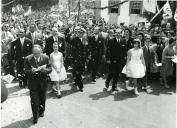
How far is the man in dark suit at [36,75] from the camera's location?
25.4 ft

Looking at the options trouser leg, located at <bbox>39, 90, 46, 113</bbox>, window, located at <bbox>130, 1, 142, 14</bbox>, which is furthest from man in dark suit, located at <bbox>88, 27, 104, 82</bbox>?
window, located at <bbox>130, 1, 142, 14</bbox>

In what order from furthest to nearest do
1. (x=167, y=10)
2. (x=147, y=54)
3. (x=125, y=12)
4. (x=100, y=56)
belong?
(x=125, y=12) < (x=167, y=10) < (x=100, y=56) < (x=147, y=54)

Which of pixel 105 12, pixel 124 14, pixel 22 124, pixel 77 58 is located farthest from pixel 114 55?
pixel 105 12

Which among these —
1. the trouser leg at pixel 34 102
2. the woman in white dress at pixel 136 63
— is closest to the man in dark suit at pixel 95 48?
the woman in white dress at pixel 136 63

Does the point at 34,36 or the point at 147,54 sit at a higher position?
the point at 34,36

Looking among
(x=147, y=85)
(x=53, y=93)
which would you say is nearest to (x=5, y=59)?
(x=53, y=93)

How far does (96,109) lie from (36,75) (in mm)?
2048

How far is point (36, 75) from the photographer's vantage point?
7.82 m

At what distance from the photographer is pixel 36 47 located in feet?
25.6

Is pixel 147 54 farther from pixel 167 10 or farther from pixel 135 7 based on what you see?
pixel 135 7

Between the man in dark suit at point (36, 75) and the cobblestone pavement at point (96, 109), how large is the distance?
501mm

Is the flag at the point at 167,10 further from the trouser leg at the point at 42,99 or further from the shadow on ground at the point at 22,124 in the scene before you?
the shadow on ground at the point at 22,124

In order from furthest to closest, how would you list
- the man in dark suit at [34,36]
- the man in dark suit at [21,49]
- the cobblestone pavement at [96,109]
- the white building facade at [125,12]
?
the white building facade at [125,12]
the man in dark suit at [34,36]
the man in dark suit at [21,49]
the cobblestone pavement at [96,109]

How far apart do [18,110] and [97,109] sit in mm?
2091
